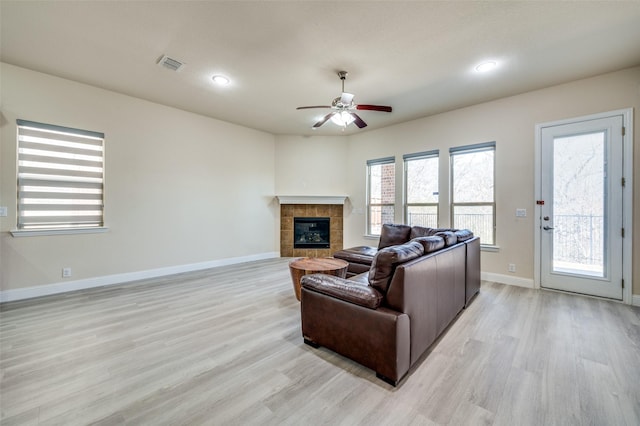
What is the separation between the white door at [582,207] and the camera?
3.28 meters

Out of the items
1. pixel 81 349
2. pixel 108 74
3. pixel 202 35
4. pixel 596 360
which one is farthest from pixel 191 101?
pixel 596 360

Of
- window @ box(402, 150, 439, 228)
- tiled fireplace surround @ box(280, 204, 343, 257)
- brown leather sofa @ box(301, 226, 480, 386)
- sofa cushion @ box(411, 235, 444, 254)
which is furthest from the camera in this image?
tiled fireplace surround @ box(280, 204, 343, 257)

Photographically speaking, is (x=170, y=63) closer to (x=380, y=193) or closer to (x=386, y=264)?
(x=386, y=264)

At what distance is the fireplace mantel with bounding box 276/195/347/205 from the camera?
6.05m

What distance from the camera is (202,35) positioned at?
2.63m

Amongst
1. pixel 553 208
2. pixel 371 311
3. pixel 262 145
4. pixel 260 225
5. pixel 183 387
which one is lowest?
pixel 183 387

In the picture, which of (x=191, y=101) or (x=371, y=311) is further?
(x=191, y=101)

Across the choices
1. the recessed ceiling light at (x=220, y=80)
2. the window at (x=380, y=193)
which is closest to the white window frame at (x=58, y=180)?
the recessed ceiling light at (x=220, y=80)

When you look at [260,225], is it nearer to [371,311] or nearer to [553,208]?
[371,311]

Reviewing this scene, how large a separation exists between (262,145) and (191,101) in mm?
1900

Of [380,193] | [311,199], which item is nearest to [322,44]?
[380,193]

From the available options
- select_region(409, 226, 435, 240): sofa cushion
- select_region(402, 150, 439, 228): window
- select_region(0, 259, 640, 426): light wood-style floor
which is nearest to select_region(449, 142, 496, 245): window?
select_region(402, 150, 439, 228): window

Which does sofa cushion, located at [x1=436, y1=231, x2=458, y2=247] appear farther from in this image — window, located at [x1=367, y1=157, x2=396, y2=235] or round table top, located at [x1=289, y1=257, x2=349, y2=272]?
window, located at [x1=367, y1=157, x2=396, y2=235]

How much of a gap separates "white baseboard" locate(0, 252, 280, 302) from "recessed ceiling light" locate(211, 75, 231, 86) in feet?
10.3
